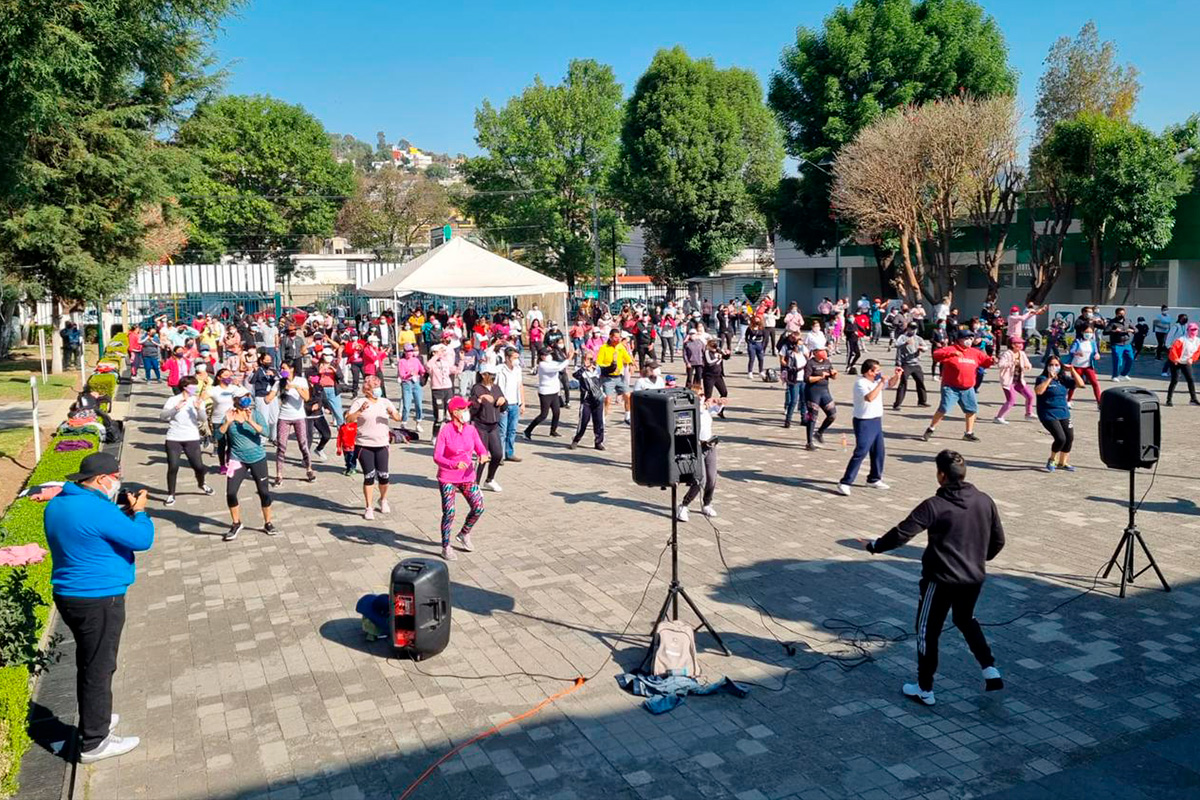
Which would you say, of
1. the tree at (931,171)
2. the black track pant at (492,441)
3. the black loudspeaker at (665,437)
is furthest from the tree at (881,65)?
the black loudspeaker at (665,437)

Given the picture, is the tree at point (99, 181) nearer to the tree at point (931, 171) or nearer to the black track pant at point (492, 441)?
the black track pant at point (492, 441)

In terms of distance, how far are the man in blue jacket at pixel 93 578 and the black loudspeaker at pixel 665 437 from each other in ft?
10.5

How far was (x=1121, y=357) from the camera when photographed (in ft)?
68.6

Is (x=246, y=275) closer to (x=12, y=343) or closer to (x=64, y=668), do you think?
(x=12, y=343)

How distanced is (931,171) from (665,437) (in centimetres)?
2951

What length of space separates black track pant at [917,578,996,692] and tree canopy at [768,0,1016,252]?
33910 millimetres

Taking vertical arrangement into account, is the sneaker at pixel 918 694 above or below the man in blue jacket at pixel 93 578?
below

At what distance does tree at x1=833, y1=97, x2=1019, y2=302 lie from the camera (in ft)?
105

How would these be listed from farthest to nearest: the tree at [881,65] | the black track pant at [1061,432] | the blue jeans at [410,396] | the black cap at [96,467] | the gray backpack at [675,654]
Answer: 1. the tree at [881,65]
2. the blue jeans at [410,396]
3. the black track pant at [1061,432]
4. the gray backpack at [675,654]
5. the black cap at [96,467]

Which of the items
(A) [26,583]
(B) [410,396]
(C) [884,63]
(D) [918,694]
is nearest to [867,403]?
(D) [918,694]

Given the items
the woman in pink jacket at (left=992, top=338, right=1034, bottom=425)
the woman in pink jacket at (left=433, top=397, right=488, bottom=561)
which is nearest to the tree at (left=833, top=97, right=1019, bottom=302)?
the woman in pink jacket at (left=992, top=338, right=1034, bottom=425)

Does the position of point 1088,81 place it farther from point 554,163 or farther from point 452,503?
point 452,503

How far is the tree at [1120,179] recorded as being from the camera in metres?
30.2

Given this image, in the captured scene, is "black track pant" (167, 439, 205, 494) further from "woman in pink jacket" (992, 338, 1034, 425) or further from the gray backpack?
"woman in pink jacket" (992, 338, 1034, 425)
